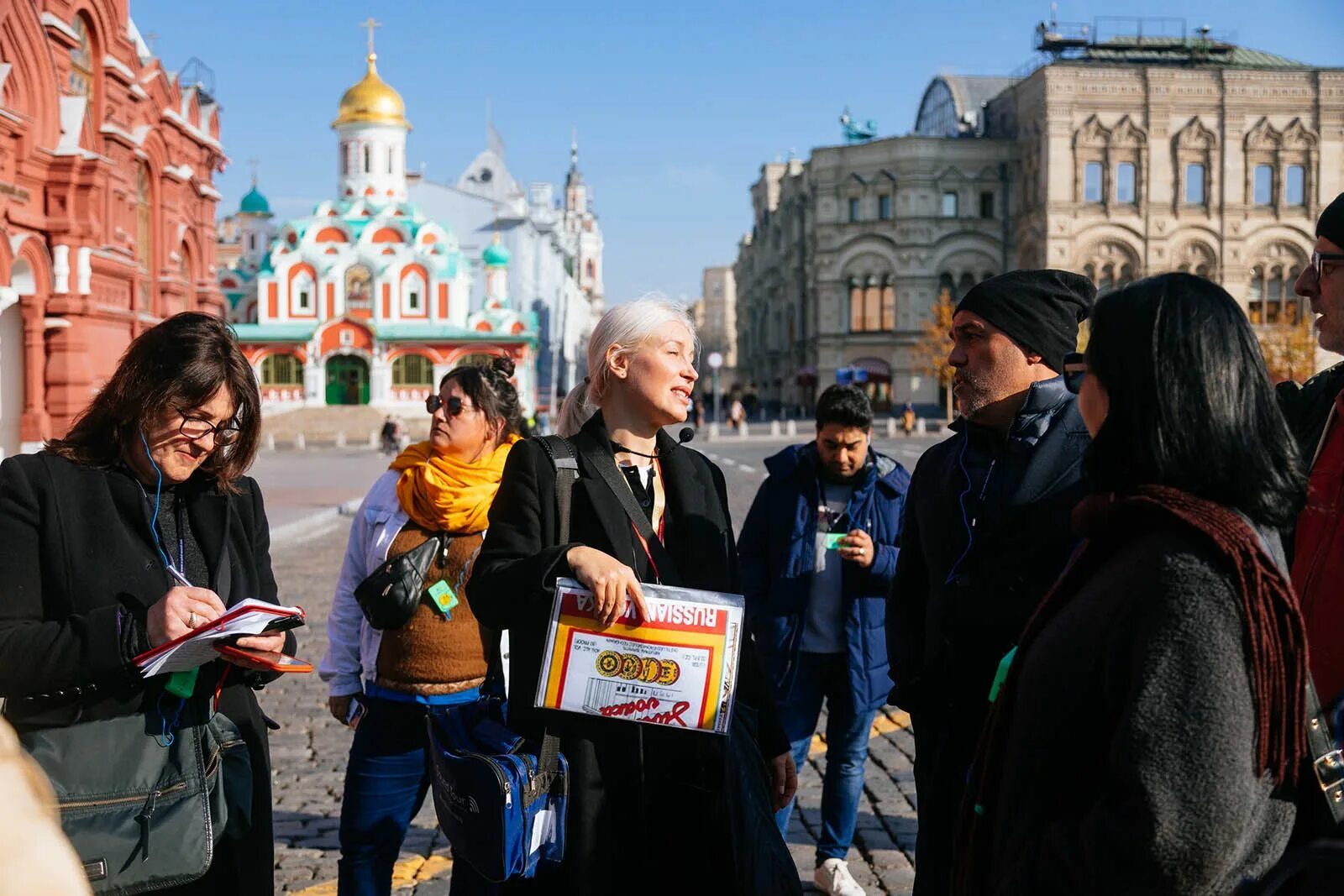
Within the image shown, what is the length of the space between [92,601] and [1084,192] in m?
58.8

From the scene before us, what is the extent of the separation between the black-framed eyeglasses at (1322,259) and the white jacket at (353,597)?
9.18 feet

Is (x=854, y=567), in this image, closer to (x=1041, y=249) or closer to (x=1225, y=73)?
(x=1041, y=249)

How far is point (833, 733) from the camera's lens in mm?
4668

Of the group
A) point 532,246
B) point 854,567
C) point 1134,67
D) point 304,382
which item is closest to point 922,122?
point 1134,67

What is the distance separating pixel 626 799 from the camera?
2.81 metres

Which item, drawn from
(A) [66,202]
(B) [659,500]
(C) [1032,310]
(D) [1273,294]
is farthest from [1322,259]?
(D) [1273,294]

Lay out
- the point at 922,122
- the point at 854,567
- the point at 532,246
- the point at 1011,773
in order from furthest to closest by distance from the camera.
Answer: the point at 922,122 < the point at 532,246 < the point at 854,567 < the point at 1011,773

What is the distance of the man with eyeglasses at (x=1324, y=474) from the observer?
7.23ft

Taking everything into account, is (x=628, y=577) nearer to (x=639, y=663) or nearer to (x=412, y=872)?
(x=639, y=663)

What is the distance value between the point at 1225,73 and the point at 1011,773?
62.4 m

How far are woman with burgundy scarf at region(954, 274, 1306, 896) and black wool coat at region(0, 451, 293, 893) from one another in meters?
1.82

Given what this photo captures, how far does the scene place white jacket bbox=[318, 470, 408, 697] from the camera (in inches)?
160

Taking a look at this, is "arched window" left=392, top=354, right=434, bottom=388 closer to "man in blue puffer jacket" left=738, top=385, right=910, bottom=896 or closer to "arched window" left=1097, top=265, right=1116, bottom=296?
"arched window" left=1097, top=265, right=1116, bottom=296

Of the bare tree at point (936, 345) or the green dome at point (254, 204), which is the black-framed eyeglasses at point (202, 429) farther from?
the green dome at point (254, 204)
